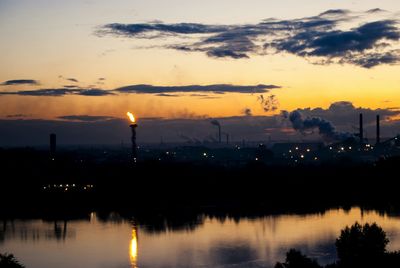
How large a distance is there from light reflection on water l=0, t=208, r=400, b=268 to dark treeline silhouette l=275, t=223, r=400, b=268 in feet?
17.6

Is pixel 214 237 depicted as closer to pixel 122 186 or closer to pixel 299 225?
pixel 299 225

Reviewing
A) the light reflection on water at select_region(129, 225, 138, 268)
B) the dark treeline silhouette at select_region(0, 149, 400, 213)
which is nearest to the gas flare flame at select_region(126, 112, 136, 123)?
the dark treeline silhouette at select_region(0, 149, 400, 213)

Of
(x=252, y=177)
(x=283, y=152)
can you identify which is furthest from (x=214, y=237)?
(x=283, y=152)

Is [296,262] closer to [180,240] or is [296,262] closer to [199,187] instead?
[180,240]

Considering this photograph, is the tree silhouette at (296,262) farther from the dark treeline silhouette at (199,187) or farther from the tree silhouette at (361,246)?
the dark treeline silhouette at (199,187)

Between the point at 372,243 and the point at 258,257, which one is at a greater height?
the point at 372,243

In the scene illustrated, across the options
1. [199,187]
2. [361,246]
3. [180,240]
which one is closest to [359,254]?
[361,246]

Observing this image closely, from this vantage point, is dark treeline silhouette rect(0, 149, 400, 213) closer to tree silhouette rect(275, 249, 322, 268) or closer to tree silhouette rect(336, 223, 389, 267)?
tree silhouette rect(336, 223, 389, 267)

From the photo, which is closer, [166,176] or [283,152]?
[166,176]

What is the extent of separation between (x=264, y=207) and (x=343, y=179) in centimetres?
1078

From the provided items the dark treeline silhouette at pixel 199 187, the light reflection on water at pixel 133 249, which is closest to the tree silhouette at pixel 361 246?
the light reflection on water at pixel 133 249

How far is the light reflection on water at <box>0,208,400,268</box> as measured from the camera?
64.6ft

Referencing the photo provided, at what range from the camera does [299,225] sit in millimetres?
25922

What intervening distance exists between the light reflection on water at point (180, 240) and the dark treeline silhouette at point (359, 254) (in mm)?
5365
